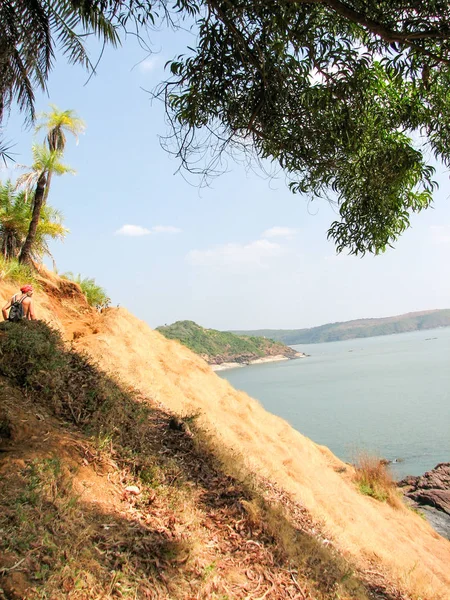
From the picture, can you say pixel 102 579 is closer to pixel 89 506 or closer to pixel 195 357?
pixel 89 506

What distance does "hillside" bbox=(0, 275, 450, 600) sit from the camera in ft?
12.0

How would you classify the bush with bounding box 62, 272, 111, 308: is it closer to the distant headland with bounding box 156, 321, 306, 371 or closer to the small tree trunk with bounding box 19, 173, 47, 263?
the small tree trunk with bounding box 19, 173, 47, 263

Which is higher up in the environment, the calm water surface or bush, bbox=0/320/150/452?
bush, bbox=0/320/150/452

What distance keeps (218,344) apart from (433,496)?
98.0 meters

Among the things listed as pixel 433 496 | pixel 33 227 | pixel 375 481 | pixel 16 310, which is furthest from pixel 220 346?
pixel 16 310

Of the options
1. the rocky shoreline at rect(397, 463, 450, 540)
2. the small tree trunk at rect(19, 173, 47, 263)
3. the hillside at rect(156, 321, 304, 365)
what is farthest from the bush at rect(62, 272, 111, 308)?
the hillside at rect(156, 321, 304, 365)

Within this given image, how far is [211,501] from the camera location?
5.68 metres

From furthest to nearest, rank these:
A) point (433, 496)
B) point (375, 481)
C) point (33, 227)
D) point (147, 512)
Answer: point (433, 496) < point (33, 227) < point (375, 481) < point (147, 512)

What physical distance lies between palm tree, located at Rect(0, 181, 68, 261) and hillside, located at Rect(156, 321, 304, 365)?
240 ft

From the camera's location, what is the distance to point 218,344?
11506 cm

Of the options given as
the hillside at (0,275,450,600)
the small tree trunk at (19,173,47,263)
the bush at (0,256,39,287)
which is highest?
the small tree trunk at (19,173,47,263)

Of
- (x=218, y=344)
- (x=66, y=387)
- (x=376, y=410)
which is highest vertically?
(x=66, y=387)

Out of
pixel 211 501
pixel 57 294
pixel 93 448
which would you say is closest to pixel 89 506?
pixel 93 448

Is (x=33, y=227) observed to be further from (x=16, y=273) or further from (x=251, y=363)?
(x=251, y=363)
